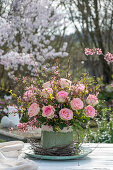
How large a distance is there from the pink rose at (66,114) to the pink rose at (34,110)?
15 centimetres

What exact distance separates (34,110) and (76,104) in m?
0.26

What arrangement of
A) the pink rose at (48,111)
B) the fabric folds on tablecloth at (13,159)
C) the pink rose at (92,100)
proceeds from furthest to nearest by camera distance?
the pink rose at (92,100), the pink rose at (48,111), the fabric folds on tablecloth at (13,159)

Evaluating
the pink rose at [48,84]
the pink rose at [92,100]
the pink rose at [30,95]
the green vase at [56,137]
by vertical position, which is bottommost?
the green vase at [56,137]

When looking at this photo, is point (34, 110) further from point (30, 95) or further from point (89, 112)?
point (89, 112)

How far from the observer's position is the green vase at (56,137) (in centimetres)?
186

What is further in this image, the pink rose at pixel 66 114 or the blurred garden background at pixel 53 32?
the blurred garden background at pixel 53 32

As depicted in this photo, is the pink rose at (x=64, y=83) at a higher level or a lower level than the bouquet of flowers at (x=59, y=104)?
higher

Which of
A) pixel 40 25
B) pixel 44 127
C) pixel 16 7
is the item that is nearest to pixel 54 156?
pixel 44 127

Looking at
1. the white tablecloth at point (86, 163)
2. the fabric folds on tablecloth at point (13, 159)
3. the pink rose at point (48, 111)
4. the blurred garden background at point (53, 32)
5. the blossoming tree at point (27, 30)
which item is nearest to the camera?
the fabric folds on tablecloth at point (13, 159)

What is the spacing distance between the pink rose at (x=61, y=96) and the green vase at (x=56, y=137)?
0.18 m

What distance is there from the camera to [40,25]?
8031mm

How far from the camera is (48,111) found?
1777 millimetres

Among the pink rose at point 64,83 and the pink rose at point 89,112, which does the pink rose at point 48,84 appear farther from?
the pink rose at point 89,112

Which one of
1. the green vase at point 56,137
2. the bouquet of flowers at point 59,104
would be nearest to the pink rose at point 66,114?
the bouquet of flowers at point 59,104
